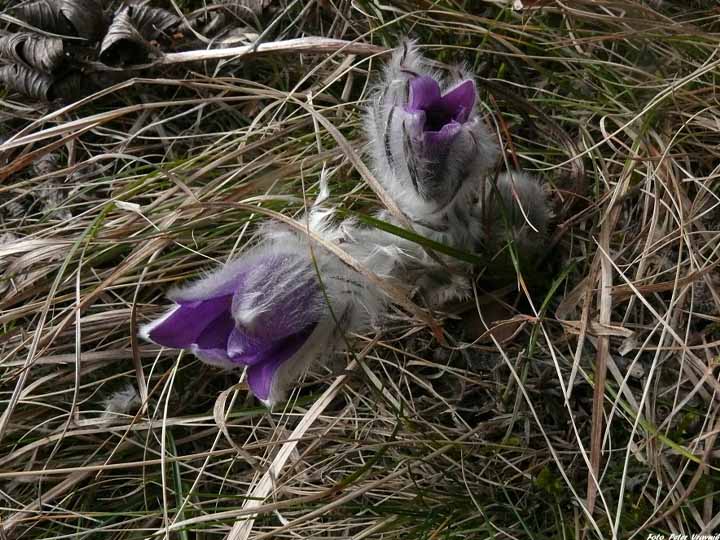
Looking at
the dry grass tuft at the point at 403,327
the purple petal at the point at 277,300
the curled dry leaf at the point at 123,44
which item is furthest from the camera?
the curled dry leaf at the point at 123,44

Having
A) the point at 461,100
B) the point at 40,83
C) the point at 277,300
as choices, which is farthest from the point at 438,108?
the point at 40,83

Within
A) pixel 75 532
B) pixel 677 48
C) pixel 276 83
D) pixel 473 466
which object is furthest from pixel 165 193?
pixel 677 48

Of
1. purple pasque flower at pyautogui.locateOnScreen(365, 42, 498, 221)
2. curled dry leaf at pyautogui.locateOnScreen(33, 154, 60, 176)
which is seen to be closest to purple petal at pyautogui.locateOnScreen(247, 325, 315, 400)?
purple pasque flower at pyautogui.locateOnScreen(365, 42, 498, 221)

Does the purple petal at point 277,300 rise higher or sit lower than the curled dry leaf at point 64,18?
lower

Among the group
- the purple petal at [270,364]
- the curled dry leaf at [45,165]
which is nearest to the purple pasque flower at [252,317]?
the purple petal at [270,364]

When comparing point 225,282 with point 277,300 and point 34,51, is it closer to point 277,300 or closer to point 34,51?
point 277,300

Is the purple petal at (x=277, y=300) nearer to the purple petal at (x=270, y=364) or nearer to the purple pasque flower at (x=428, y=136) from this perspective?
the purple petal at (x=270, y=364)

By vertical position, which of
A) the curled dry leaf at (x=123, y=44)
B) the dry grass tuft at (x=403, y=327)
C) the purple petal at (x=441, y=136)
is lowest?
the dry grass tuft at (x=403, y=327)

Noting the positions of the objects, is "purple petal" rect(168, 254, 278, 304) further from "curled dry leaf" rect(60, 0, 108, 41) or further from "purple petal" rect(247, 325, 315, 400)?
"curled dry leaf" rect(60, 0, 108, 41)
